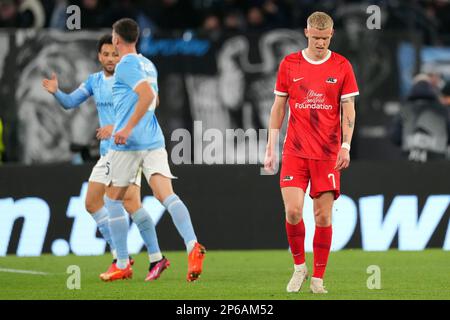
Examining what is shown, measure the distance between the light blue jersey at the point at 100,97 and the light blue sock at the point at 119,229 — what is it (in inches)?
28.9

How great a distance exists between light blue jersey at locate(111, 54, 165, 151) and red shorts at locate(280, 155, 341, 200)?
1.61 metres

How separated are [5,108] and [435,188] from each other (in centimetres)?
619

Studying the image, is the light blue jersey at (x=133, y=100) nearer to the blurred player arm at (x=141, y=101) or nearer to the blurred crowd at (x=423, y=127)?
the blurred player arm at (x=141, y=101)

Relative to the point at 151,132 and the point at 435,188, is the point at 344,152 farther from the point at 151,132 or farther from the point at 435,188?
the point at 435,188

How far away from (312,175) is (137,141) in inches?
75.1

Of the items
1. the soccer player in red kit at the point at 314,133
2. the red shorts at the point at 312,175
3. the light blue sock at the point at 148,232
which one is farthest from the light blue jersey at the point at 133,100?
the red shorts at the point at 312,175

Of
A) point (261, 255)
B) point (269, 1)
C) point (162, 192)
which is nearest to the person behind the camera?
point (162, 192)

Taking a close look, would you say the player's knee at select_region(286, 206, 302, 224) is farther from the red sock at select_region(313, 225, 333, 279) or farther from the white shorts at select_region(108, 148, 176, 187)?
the white shorts at select_region(108, 148, 176, 187)

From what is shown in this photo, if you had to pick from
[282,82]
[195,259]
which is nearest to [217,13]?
[195,259]

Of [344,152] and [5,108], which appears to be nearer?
[344,152]

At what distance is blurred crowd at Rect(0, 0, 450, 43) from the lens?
67.4 ft

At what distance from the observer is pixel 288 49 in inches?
763

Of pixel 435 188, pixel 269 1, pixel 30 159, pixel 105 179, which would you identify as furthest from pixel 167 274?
pixel 269 1

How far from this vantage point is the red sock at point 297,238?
11297mm
